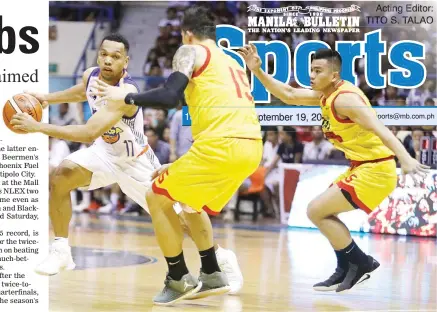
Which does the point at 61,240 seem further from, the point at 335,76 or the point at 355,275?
the point at 335,76

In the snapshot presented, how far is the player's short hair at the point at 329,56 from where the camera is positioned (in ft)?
26.6

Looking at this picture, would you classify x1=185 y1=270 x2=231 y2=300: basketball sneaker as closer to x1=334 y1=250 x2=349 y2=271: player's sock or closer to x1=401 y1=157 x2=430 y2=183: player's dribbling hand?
x1=334 y1=250 x2=349 y2=271: player's sock

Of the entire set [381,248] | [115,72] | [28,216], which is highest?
[115,72]

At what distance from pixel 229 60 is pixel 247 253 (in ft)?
13.4

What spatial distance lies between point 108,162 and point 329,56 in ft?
6.58

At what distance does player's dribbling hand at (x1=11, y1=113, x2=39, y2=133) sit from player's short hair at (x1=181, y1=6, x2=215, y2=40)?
1.27 m

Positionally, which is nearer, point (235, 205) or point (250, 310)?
point (250, 310)

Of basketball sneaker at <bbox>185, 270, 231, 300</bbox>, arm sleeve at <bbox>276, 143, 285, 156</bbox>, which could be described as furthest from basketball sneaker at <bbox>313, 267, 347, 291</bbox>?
arm sleeve at <bbox>276, 143, 285, 156</bbox>

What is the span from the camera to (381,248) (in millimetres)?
11711

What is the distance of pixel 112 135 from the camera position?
27.2ft

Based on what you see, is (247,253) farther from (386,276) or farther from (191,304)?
(191,304)

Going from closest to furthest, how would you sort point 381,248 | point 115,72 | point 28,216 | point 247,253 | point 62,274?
point 28,216
point 115,72
point 62,274
point 247,253
point 381,248

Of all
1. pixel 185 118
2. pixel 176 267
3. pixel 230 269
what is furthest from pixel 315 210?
pixel 185 118

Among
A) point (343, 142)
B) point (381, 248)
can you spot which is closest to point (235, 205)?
point (381, 248)
